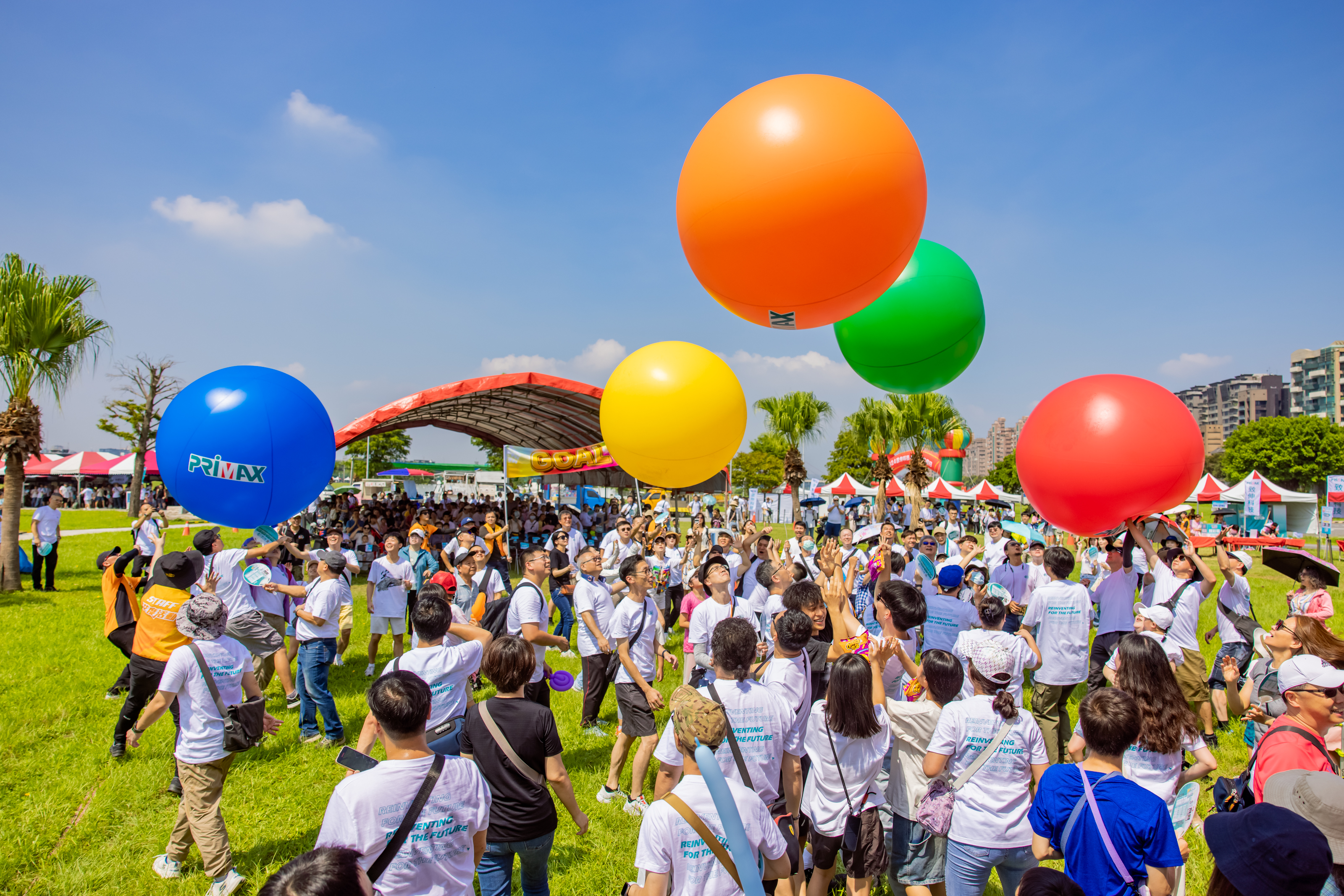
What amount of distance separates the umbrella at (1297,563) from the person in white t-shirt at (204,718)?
26.3 ft

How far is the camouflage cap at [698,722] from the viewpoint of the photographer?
2.31 meters

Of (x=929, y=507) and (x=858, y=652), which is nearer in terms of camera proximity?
(x=858, y=652)

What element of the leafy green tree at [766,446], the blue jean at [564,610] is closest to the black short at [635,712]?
the blue jean at [564,610]

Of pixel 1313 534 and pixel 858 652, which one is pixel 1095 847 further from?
pixel 1313 534

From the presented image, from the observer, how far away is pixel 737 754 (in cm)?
276

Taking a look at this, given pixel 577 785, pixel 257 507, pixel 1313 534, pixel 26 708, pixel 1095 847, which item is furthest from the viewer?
pixel 1313 534

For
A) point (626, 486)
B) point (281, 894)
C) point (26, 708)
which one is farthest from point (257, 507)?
point (626, 486)

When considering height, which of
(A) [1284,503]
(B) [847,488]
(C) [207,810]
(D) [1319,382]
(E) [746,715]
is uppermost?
(D) [1319,382]

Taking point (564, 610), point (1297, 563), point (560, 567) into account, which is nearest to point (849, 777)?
point (564, 610)

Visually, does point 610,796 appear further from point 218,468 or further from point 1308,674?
point 1308,674

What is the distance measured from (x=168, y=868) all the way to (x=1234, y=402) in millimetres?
189257

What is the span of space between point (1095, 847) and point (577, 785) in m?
3.85

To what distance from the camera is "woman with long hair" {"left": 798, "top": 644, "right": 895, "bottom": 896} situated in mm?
3146

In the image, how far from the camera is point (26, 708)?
679cm
